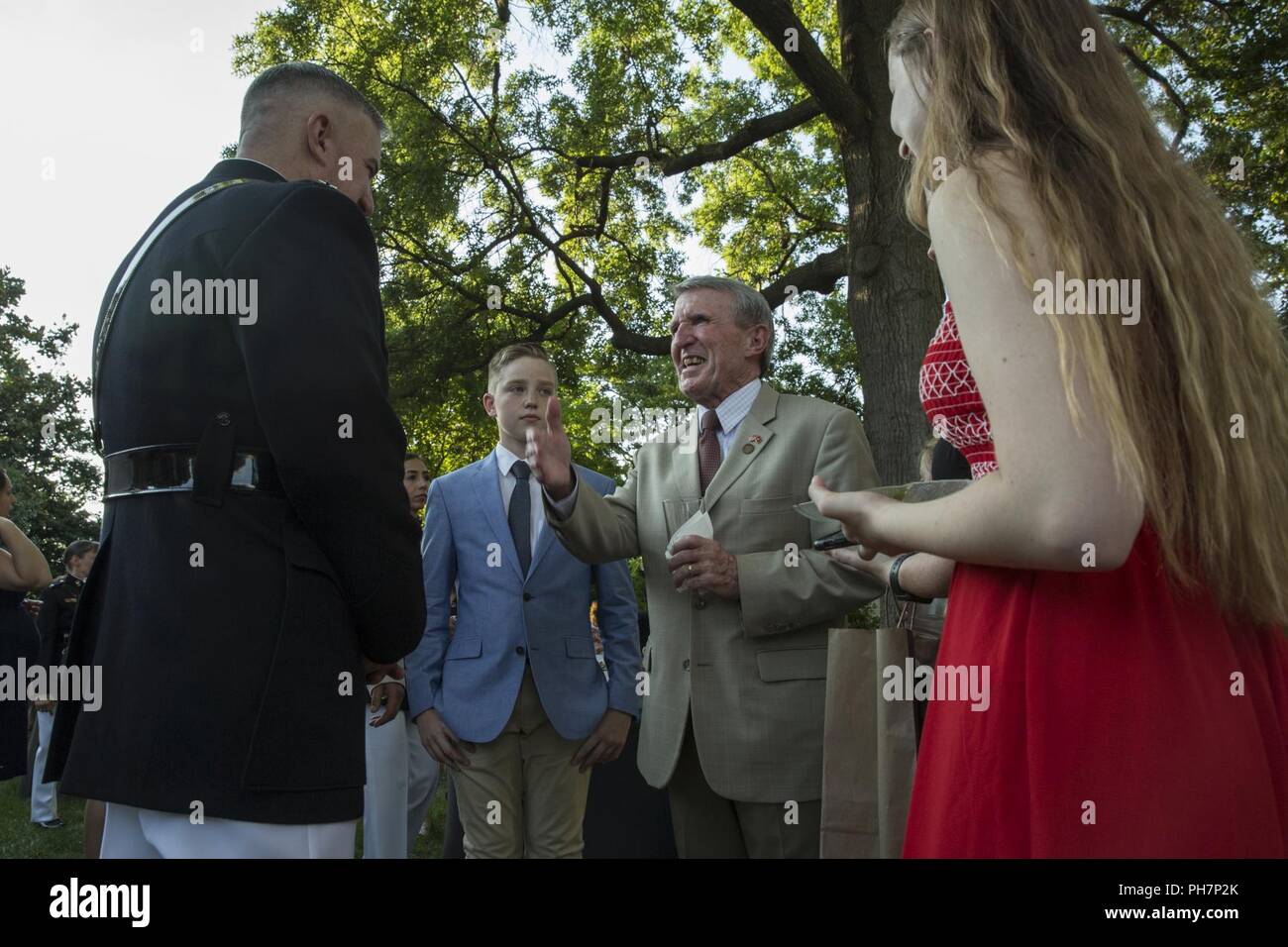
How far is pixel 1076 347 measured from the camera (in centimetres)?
149

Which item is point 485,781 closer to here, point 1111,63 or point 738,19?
point 1111,63

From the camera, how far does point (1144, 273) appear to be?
5.41ft

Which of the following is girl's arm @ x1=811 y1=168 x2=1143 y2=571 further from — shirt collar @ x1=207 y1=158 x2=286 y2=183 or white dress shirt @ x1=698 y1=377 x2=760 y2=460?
white dress shirt @ x1=698 y1=377 x2=760 y2=460

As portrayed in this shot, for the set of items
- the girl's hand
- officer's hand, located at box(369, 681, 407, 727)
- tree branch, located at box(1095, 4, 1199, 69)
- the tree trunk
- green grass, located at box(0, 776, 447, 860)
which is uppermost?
tree branch, located at box(1095, 4, 1199, 69)

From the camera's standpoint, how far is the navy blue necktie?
4.72m

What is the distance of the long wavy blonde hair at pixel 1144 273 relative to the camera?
5.16ft

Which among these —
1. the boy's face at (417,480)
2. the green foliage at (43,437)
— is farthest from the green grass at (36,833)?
the green foliage at (43,437)

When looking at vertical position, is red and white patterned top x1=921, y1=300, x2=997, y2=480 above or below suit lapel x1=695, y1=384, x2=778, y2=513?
below

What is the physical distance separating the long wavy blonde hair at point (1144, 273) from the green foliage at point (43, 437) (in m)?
33.0

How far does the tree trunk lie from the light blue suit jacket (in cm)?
416

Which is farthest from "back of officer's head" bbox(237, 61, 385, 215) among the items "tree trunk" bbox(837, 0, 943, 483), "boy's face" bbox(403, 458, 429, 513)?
"tree trunk" bbox(837, 0, 943, 483)

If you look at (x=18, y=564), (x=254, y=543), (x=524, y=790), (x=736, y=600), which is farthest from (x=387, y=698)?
(x=18, y=564)

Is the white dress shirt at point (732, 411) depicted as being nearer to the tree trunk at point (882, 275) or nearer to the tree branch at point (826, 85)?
the tree trunk at point (882, 275)
